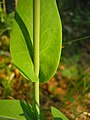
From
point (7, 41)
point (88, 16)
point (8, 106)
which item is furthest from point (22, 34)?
point (88, 16)

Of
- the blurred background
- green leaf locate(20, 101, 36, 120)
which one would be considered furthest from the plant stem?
the blurred background

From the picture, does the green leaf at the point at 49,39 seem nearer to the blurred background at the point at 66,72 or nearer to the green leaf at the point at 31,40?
the green leaf at the point at 31,40

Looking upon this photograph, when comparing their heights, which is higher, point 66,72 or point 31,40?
point 31,40

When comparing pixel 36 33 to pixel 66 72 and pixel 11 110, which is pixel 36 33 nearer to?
pixel 11 110

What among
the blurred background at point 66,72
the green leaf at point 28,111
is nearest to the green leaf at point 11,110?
the green leaf at point 28,111

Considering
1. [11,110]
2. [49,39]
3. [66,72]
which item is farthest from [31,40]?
[66,72]

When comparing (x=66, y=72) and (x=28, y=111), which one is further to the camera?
(x=66, y=72)
